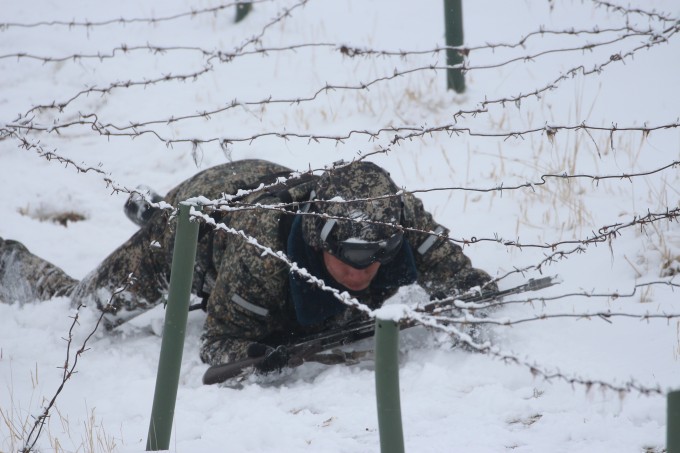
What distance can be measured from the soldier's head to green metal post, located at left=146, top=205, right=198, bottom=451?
3.73 feet

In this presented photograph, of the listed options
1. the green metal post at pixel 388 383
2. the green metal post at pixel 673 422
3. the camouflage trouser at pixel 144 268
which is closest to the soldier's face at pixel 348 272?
the camouflage trouser at pixel 144 268

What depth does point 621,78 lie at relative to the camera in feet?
21.7

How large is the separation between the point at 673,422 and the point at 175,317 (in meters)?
1.28

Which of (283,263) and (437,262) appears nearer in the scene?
(283,263)

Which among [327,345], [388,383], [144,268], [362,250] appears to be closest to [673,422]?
[388,383]

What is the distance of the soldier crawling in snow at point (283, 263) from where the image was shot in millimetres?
3334

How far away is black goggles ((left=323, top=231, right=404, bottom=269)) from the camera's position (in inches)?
128

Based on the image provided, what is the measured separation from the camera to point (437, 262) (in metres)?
3.84

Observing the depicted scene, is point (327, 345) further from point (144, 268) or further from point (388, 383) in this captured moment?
point (388, 383)

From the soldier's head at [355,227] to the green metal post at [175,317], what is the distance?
1137 millimetres

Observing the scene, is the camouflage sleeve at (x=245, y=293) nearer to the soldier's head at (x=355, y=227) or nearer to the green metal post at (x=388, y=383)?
the soldier's head at (x=355, y=227)

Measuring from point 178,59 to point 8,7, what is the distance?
3.43 m

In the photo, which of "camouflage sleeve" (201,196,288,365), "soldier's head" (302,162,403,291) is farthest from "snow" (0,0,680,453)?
"soldier's head" (302,162,403,291)

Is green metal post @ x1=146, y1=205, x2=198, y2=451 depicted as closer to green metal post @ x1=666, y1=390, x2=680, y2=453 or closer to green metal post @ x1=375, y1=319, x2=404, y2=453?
green metal post @ x1=375, y1=319, x2=404, y2=453
